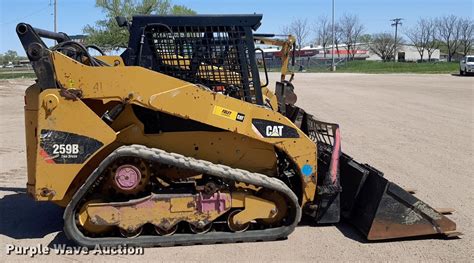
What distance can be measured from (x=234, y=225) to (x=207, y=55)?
1.65 metres

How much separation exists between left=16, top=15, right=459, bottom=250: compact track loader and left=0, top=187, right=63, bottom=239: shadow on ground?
1.95 ft

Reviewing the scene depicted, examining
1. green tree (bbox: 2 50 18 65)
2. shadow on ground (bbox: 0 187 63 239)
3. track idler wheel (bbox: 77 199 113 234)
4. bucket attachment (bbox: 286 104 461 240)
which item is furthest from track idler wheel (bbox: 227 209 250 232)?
green tree (bbox: 2 50 18 65)

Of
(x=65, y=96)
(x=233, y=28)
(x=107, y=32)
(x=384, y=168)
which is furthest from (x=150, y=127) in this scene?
(x=107, y=32)

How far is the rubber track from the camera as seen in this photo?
14.8ft

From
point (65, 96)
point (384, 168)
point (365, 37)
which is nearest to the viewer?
point (65, 96)

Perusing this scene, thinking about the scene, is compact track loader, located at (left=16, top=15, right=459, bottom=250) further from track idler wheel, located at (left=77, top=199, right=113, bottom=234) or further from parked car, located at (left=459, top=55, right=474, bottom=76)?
parked car, located at (left=459, top=55, right=474, bottom=76)

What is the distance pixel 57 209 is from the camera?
5902 mm

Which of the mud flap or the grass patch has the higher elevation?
the grass patch

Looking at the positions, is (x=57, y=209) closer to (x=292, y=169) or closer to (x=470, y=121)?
(x=292, y=169)

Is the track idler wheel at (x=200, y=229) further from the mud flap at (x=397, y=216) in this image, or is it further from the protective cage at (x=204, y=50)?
the mud flap at (x=397, y=216)

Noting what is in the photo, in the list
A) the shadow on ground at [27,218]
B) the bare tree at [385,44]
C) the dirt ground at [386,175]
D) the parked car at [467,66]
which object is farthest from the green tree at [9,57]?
the shadow on ground at [27,218]

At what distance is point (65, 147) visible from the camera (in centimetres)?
454

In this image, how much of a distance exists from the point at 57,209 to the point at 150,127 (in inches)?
71.0

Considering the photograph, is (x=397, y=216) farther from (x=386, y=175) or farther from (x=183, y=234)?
(x=386, y=175)
